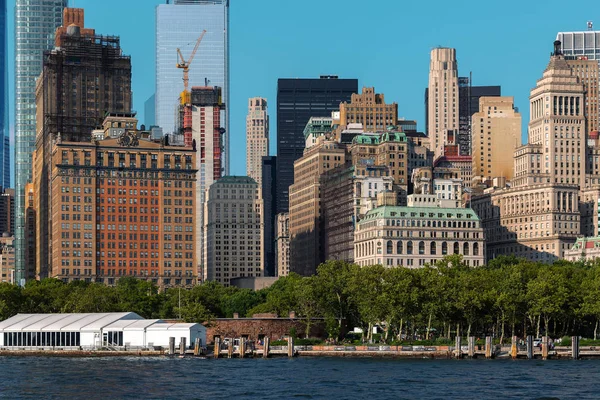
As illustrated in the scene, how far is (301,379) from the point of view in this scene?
164 meters

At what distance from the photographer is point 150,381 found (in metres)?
163

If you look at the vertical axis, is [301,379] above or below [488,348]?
below

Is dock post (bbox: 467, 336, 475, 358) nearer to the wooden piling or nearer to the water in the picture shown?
the wooden piling

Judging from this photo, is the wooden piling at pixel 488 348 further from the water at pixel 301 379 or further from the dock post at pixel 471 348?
the water at pixel 301 379

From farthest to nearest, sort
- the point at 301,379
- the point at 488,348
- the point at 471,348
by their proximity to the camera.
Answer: the point at 471,348 < the point at 488,348 < the point at 301,379

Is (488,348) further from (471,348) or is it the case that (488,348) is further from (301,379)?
(301,379)

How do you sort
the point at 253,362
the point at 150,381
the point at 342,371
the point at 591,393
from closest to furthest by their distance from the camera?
the point at 591,393, the point at 150,381, the point at 342,371, the point at 253,362

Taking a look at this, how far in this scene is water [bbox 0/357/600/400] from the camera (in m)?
148

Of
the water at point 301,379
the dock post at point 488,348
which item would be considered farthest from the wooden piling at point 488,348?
the water at point 301,379

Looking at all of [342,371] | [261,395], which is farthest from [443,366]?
[261,395]

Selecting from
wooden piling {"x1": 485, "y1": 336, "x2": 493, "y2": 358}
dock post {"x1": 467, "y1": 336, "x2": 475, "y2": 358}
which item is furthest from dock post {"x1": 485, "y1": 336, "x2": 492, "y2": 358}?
dock post {"x1": 467, "y1": 336, "x2": 475, "y2": 358}

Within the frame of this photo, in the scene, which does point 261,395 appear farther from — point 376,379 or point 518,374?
point 518,374

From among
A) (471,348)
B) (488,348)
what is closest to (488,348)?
(488,348)

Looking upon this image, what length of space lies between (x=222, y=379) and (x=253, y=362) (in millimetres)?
29036
